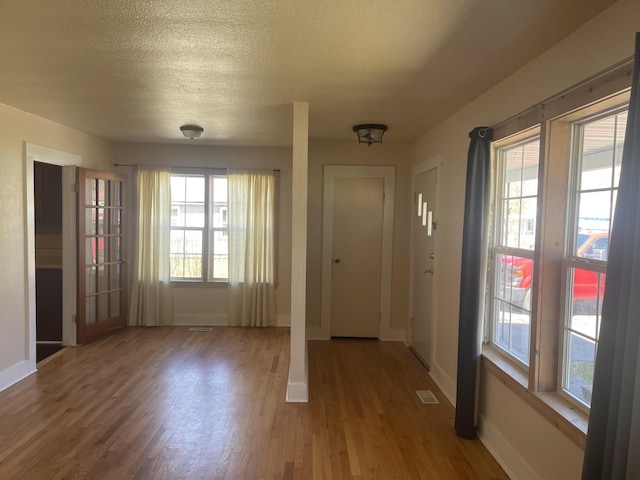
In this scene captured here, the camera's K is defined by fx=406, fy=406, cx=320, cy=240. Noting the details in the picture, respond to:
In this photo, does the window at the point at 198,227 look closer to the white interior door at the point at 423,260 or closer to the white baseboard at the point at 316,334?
the white baseboard at the point at 316,334

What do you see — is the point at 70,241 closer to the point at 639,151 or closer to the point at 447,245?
the point at 447,245

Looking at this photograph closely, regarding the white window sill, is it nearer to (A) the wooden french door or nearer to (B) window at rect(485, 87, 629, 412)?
(B) window at rect(485, 87, 629, 412)

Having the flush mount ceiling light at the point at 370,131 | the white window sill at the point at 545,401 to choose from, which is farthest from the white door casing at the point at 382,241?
the white window sill at the point at 545,401

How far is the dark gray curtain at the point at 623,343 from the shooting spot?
1.33 m

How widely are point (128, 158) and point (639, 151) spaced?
5451 mm

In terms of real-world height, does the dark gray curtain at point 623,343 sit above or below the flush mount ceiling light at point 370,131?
below

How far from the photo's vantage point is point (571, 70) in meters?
1.94

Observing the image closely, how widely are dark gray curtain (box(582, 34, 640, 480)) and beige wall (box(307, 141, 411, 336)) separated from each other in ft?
11.7

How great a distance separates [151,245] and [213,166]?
1322 millimetres

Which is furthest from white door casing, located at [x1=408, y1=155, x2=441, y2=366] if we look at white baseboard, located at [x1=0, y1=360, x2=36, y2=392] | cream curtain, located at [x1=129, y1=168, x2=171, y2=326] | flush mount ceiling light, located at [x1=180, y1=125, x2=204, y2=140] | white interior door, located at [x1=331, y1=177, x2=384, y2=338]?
white baseboard, located at [x1=0, y1=360, x2=36, y2=392]

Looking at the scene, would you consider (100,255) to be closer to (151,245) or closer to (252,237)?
(151,245)

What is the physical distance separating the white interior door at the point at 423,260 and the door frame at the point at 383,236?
1.09 ft

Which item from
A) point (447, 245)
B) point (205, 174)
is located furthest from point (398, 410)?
point (205, 174)

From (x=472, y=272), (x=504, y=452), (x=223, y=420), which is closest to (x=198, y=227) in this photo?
(x=223, y=420)
